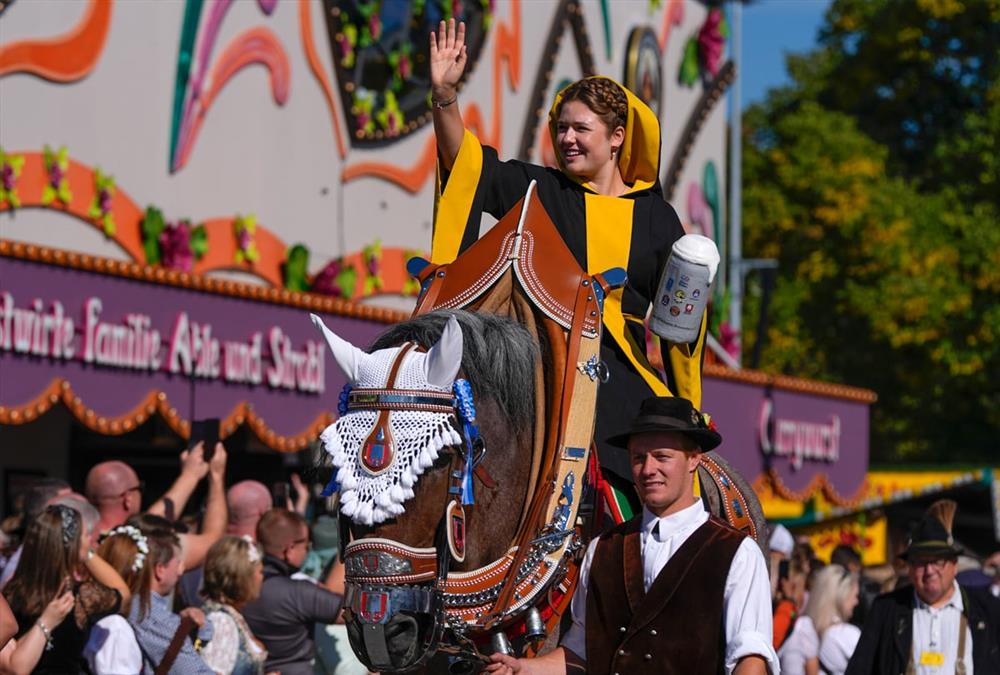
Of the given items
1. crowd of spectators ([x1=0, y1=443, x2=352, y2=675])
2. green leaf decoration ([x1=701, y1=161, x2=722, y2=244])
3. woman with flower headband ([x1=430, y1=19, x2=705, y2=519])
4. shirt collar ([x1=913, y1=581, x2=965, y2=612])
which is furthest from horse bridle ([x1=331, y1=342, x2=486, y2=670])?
green leaf decoration ([x1=701, y1=161, x2=722, y2=244])

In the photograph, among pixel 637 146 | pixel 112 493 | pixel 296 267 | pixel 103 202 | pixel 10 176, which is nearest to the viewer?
pixel 637 146

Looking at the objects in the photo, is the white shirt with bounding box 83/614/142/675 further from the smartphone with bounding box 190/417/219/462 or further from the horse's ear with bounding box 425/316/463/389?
the horse's ear with bounding box 425/316/463/389

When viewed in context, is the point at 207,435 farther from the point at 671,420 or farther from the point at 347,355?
the point at 671,420

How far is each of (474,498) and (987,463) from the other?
84.1ft

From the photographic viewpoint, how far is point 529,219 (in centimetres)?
520

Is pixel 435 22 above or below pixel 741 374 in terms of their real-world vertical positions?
above

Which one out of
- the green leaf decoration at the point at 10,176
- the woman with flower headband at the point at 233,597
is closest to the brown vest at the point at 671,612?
the woman with flower headband at the point at 233,597

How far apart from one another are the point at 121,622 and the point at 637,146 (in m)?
2.94

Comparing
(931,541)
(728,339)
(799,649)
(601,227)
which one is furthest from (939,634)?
(728,339)

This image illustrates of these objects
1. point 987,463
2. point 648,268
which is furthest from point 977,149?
point 648,268

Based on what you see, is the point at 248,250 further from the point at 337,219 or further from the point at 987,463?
the point at 987,463

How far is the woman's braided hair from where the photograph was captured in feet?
18.1

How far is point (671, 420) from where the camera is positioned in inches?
178

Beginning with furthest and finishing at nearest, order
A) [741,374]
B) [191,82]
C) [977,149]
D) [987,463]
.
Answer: [987,463]
[977,149]
[741,374]
[191,82]
